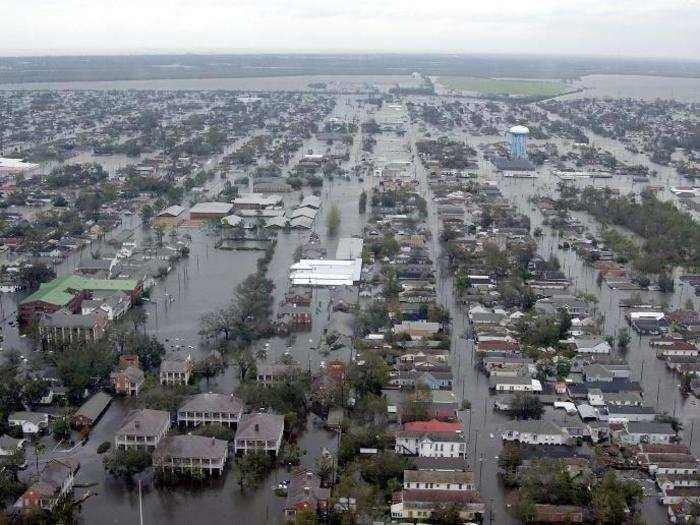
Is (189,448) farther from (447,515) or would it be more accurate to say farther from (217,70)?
(217,70)

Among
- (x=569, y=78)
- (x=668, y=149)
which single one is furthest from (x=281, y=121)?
(x=569, y=78)

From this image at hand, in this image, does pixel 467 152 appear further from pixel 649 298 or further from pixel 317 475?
pixel 317 475

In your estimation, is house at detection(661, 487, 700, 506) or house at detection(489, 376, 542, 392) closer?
house at detection(661, 487, 700, 506)

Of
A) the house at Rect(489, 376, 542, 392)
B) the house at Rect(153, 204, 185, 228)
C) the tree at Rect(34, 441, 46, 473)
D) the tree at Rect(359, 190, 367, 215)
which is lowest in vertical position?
the tree at Rect(34, 441, 46, 473)

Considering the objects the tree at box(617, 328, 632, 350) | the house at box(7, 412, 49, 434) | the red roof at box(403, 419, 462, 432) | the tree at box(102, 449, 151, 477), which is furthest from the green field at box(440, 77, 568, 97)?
the tree at box(102, 449, 151, 477)

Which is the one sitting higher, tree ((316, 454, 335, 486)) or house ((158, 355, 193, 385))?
house ((158, 355, 193, 385))

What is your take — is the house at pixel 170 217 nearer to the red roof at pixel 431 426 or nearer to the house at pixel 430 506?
the red roof at pixel 431 426

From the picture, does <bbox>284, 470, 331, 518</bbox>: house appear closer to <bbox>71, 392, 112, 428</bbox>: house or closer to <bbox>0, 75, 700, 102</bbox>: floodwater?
<bbox>71, 392, 112, 428</bbox>: house
